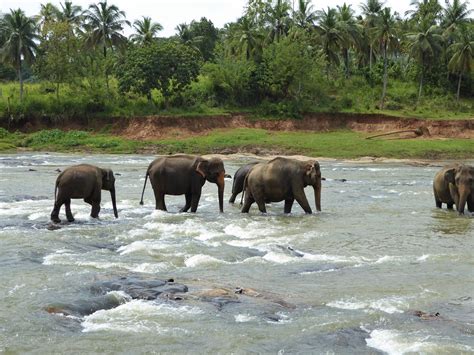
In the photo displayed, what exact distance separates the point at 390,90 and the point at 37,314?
187 feet

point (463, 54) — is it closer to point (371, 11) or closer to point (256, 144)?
point (371, 11)

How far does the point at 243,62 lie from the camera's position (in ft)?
191

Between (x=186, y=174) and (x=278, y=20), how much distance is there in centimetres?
4991

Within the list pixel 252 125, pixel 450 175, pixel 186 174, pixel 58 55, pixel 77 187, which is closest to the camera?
pixel 77 187

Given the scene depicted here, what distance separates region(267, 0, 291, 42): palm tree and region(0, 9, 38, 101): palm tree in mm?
21472

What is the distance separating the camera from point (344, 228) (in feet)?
49.8

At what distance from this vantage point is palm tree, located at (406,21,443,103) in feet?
Result: 187

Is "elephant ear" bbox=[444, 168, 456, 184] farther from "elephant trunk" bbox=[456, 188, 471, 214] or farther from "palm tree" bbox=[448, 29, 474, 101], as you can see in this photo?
"palm tree" bbox=[448, 29, 474, 101]

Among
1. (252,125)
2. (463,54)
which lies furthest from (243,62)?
(463,54)

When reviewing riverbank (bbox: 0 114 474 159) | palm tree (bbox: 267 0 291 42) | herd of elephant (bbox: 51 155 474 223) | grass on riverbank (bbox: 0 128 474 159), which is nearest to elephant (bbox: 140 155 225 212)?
herd of elephant (bbox: 51 155 474 223)

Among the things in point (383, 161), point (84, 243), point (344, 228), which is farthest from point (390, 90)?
point (84, 243)

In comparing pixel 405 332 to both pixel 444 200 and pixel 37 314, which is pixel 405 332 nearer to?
pixel 37 314

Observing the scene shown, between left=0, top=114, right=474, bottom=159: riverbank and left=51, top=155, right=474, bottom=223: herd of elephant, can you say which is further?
left=0, top=114, right=474, bottom=159: riverbank

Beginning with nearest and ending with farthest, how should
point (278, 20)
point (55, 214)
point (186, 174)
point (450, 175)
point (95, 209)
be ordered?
point (55, 214)
point (95, 209)
point (186, 174)
point (450, 175)
point (278, 20)
